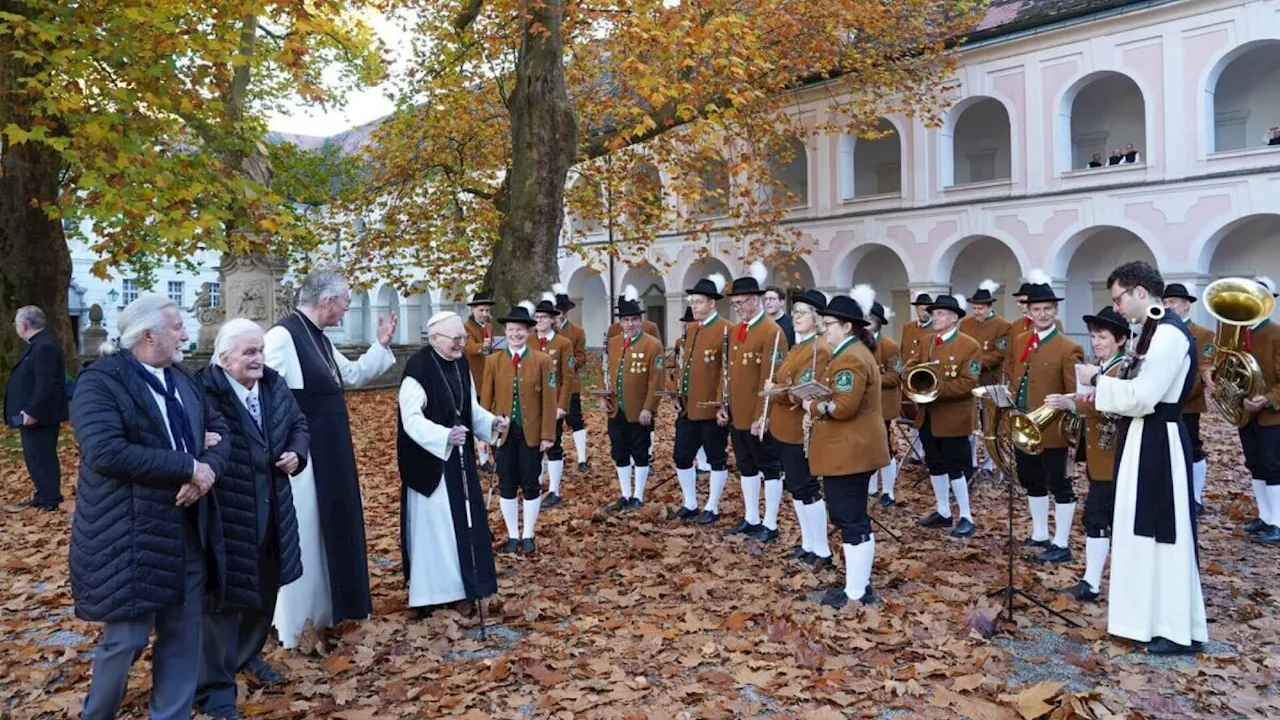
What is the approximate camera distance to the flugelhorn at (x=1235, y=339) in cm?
692

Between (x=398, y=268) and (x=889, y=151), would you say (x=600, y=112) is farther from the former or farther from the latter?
(x=889, y=151)

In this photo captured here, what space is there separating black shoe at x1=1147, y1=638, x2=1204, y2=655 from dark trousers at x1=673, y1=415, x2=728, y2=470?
4263mm

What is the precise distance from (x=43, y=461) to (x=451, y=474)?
6289 millimetres

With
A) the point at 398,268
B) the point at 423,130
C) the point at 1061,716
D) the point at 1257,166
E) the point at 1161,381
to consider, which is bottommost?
the point at 1061,716

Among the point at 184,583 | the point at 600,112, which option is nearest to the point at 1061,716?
the point at 184,583

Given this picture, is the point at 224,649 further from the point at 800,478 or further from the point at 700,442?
the point at 700,442

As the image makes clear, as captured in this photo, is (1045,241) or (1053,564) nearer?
(1053,564)

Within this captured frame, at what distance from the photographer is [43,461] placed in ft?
31.7

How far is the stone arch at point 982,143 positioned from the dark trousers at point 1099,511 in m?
23.5

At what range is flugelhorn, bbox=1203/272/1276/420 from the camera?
6.92m

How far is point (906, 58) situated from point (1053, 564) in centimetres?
1848

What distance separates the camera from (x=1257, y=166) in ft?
70.3

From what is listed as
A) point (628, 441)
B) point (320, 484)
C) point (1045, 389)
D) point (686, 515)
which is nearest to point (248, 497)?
point (320, 484)

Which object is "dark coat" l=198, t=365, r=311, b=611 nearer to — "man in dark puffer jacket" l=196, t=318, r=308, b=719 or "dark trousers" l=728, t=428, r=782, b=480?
"man in dark puffer jacket" l=196, t=318, r=308, b=719
